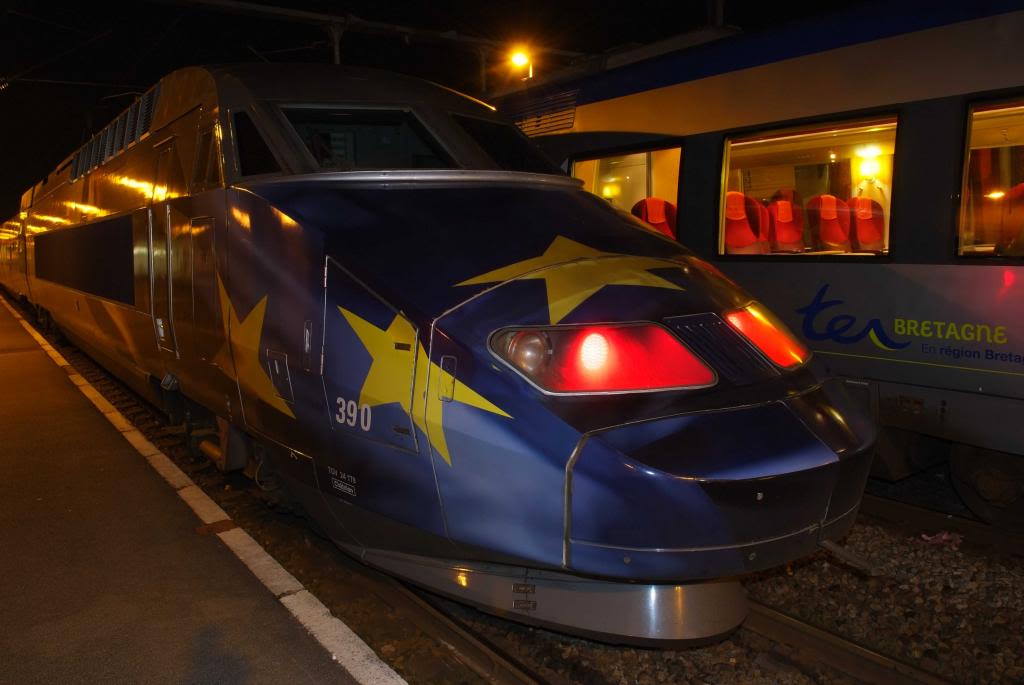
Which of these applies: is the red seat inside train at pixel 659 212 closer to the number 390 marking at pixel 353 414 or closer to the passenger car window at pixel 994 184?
the passenger car window at pixel 994 184

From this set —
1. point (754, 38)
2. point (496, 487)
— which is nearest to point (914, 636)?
point (496, 487)

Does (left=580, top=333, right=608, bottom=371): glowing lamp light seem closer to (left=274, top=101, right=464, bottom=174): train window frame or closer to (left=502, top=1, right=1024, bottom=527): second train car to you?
(left=274, top=101, right=464, bottom=174): train window frame

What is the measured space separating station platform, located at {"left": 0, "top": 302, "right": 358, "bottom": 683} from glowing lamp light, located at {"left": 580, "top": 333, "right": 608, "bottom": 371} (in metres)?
1.60

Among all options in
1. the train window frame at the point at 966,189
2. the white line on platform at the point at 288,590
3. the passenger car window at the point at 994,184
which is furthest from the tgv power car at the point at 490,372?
the passenger car window at the point at 994,184

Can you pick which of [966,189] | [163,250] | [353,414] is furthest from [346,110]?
[966,189]

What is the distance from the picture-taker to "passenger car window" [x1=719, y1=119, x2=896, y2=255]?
17.9 ft

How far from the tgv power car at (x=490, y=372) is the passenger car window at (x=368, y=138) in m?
0.01

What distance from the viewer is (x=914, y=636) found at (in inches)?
147

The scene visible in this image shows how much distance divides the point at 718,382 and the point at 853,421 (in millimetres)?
656

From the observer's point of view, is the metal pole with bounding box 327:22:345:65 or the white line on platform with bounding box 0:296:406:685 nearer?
the white line on platform with bounding box 0:296:406:685

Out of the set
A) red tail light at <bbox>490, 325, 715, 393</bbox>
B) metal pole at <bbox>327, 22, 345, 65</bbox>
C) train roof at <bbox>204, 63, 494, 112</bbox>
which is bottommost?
red tail light at <bbox>490, 325, 715, 393</bbox>

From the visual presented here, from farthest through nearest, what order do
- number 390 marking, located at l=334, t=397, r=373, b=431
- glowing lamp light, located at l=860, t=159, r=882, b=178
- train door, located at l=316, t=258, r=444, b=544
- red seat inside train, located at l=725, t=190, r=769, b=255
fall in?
red seat inside train, located at l=725, t=190, r=769, b=255
glowing lamp light, located at l=860, t=159, r=882, b=178
number 390 marking, located at l=334, t=397, r=373, b=431
train door, located at l=316, t=258, r=444, b=544

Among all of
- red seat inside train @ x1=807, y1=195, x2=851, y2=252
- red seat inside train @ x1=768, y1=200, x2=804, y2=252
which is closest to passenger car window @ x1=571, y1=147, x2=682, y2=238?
red seat inside train @ x1=768, y1=200, x2=804, y2=252

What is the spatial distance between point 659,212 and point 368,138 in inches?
125
